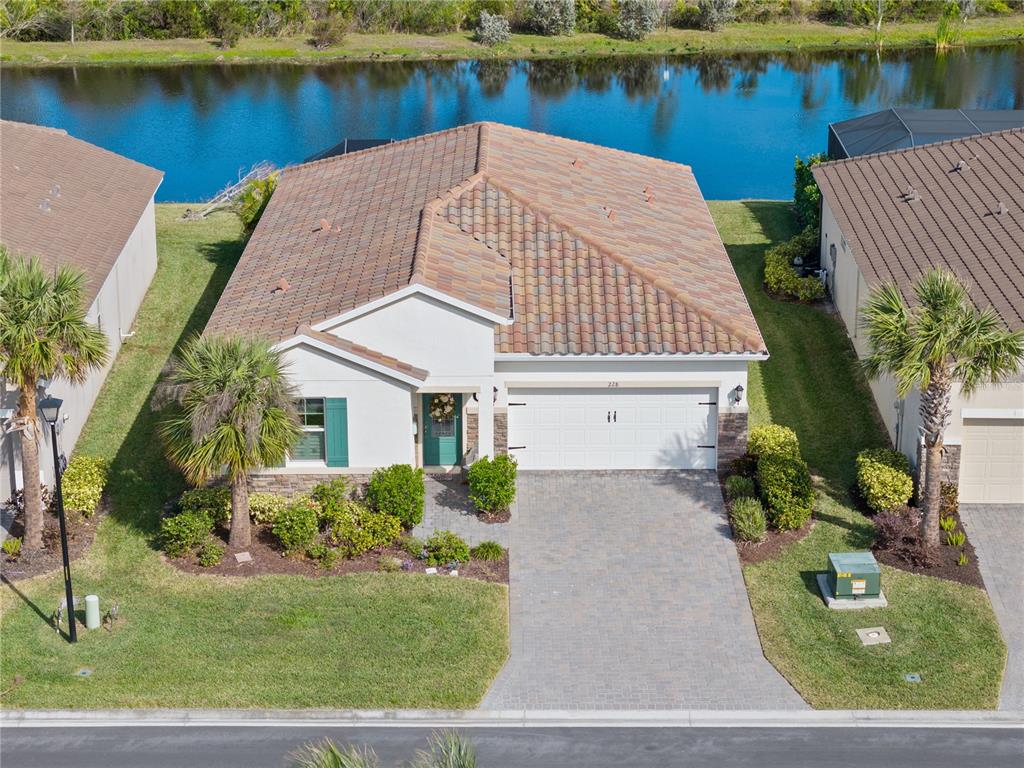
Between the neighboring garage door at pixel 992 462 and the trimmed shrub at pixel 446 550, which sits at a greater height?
the neighboring garage door at pixel 992 462

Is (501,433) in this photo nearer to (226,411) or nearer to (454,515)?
(454,515)

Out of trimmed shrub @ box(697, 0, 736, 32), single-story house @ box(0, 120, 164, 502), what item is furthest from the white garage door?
trimmed shrub @ box(697, 0, 736, 32)

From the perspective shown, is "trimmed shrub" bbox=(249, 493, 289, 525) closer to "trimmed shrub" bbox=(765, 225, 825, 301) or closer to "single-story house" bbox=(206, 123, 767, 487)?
"single-story house" bbox=(206, 123, 767, 487)

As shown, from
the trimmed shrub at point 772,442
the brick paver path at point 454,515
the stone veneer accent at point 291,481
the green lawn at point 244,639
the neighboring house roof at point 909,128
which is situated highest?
the neighboring house roof at point 909,128

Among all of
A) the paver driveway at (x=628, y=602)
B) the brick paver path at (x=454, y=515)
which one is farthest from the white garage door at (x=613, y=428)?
the brick paver path at (x=454, y=515)

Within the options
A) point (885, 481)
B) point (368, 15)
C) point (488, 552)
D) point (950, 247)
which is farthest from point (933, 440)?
point (368, 15)

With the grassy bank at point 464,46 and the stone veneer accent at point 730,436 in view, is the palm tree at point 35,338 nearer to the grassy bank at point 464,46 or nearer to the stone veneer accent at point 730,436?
the stone veneer accent at point 730,436
